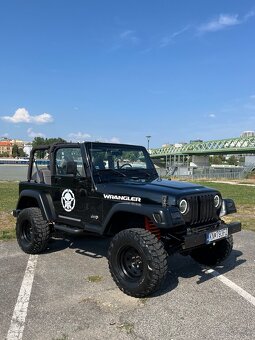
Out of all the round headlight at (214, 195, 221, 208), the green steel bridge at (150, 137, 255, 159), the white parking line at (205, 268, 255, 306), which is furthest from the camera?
the green steel bridge at (150, 137, 255, 159)

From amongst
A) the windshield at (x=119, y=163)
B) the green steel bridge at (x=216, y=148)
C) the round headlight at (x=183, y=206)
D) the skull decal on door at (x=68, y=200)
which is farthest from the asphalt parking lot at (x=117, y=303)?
the green steel bridge at (x=216, y=148)

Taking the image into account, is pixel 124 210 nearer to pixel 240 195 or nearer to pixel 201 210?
pixel 201 210

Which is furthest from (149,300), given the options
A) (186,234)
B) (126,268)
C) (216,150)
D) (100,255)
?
(216,150)

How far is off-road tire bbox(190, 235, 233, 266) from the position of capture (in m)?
6.06

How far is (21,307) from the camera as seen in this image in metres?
4.48

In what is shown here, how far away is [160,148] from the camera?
4670 inches

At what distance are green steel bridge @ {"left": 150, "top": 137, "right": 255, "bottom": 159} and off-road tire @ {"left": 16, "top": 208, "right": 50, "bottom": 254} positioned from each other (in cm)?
8155

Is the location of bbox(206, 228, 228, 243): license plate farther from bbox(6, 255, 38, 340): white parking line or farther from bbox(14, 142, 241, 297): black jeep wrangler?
bbox(6, 255, 38, 340): white parking line

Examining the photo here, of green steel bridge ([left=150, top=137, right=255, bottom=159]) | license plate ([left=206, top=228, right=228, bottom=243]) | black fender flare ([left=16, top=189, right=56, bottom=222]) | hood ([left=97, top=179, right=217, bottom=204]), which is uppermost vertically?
green steel bridge ([left=150, top=137, right=255, bottom=159])

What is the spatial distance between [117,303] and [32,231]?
8.42ft

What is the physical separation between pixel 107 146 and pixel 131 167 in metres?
0.53

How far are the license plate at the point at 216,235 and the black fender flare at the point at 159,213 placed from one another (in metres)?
0.46

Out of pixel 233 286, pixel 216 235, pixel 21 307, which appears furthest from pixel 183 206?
pixel 21 307

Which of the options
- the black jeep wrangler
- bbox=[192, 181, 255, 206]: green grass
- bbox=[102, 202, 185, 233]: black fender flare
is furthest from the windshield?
bbox=[192, 181, 255, 206]: green grass
